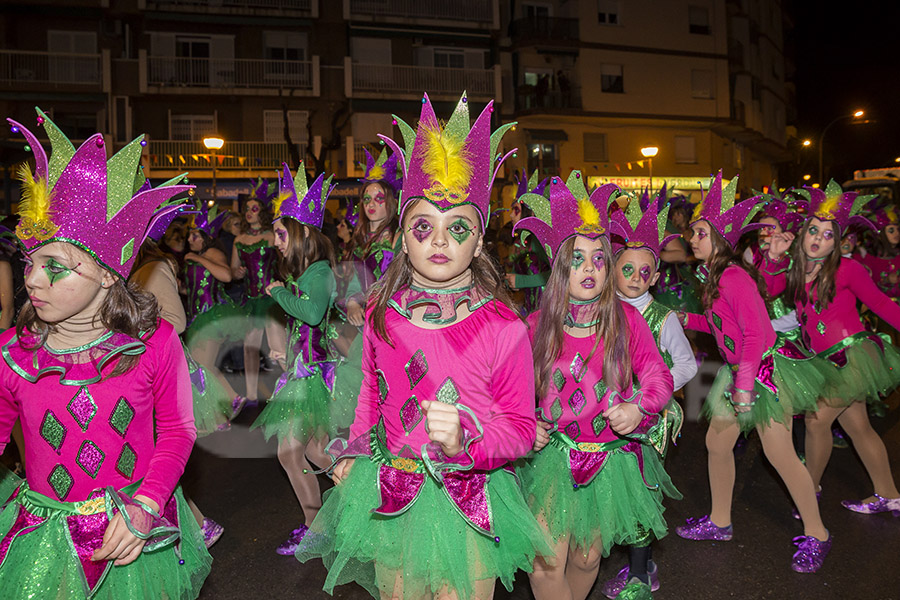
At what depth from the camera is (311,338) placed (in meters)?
4.95

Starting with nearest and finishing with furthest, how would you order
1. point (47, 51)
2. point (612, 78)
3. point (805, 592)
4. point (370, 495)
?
point (370, 495), point (805, 592), point (47, 51), point (612, 78)

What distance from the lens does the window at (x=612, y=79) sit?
2866 cm

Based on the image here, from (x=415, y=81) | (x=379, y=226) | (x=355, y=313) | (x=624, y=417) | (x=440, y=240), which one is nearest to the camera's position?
(x=440, y=240)

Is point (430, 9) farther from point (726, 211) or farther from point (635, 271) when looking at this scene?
point (635, 271)

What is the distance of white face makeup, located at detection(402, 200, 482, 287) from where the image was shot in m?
2.75

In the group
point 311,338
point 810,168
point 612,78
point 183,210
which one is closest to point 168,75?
point 612,78

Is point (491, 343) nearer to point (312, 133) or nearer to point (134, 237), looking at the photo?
point (134, 237)

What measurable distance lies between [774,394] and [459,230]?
119 inches

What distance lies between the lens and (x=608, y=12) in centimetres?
2911

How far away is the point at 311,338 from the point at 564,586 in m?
2.46

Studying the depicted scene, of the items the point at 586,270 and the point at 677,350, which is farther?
the point at 677,350

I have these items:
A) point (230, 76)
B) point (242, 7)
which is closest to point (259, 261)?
point (230, 76)

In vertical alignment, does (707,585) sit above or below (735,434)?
below

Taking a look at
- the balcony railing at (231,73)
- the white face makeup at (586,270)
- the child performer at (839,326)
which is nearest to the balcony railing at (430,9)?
the balcony railing at (231,73)
